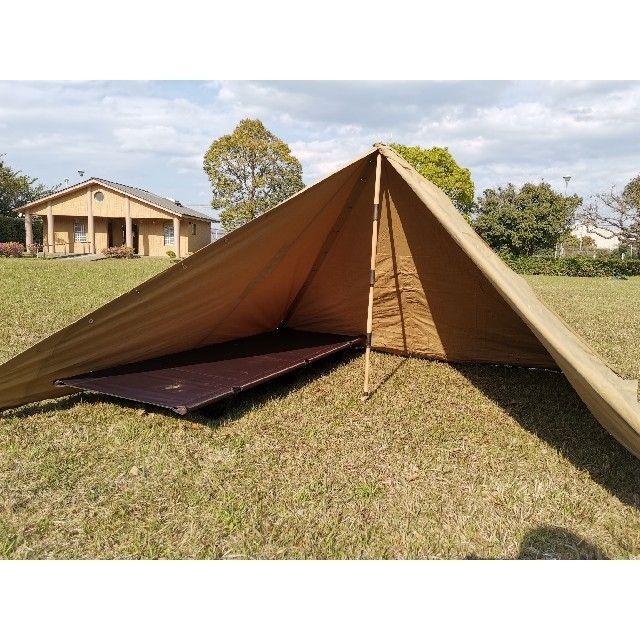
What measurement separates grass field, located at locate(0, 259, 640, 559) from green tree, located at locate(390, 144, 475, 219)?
28544mm

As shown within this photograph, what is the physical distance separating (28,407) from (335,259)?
3297 millimetres

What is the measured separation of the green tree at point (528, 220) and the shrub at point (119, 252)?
18.0 metres

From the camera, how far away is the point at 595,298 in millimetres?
13273

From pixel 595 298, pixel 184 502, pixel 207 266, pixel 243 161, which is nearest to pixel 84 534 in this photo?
pixel 184 502

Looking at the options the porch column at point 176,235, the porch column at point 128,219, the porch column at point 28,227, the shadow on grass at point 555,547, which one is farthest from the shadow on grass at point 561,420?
the porch column at point 28,227

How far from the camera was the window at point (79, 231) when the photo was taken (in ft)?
99.0

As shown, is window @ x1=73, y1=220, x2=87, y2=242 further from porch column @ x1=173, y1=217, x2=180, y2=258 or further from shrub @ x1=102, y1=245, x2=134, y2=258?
porch column @ x1=173, y1=217, x2=180, y2=258

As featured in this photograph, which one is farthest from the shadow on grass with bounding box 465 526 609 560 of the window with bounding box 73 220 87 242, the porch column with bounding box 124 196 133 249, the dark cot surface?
the window with bounding box 73 220 87 242

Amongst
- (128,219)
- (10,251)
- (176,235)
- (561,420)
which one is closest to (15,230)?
(10,251)

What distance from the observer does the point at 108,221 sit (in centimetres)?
3034

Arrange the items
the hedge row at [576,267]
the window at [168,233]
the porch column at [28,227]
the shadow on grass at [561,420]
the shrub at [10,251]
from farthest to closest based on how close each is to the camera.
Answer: the window at [168,233], the porch column at [28,227], the hedge row at [576,267], the shrub at [10,251], the shadow on grass at [561,420]

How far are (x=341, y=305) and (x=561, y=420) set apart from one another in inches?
111

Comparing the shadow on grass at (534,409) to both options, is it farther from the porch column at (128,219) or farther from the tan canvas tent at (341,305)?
the porch column at (128,219)
